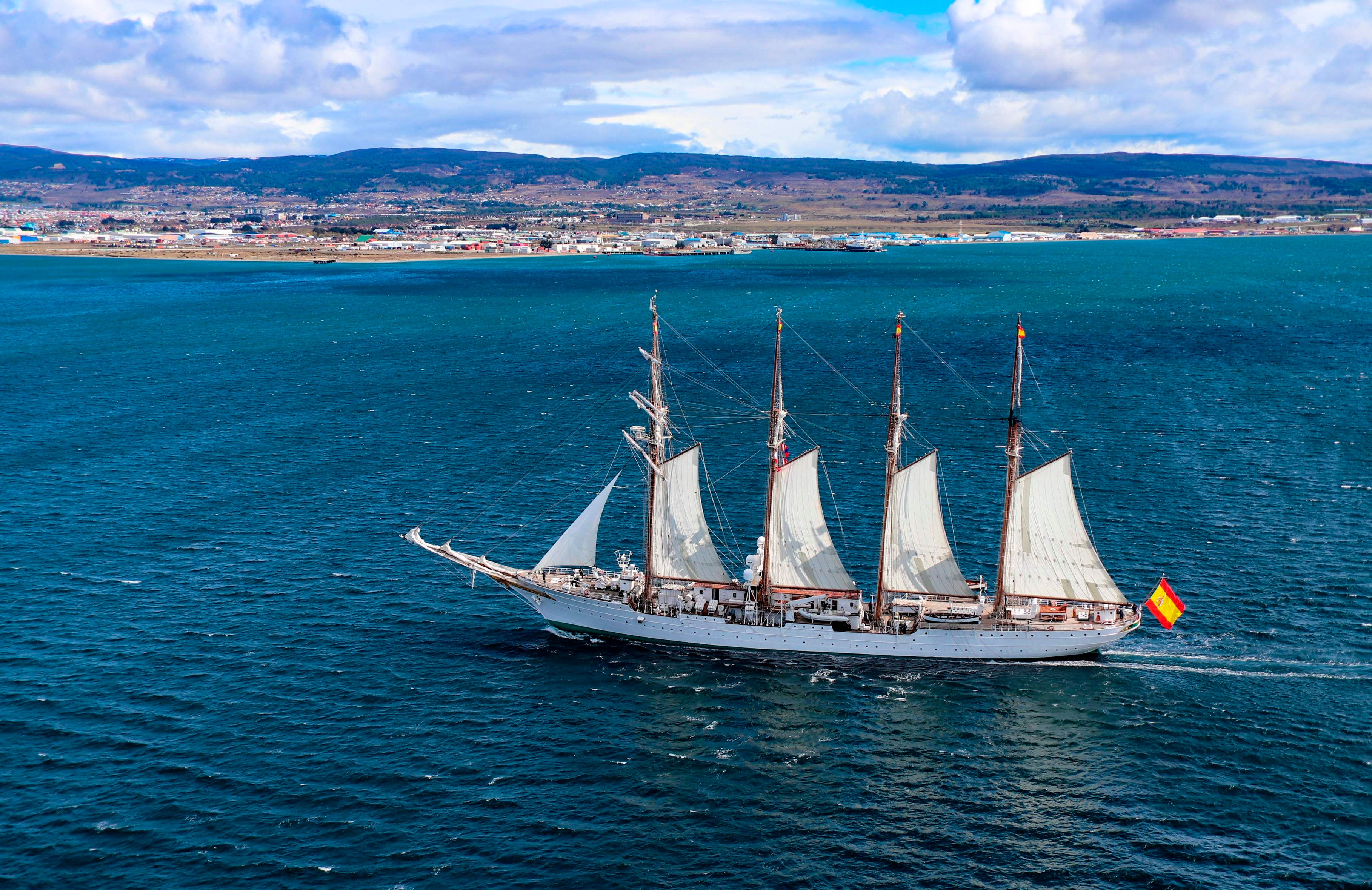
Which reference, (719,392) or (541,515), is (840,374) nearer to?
(719,392)

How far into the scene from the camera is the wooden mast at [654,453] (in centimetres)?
7112

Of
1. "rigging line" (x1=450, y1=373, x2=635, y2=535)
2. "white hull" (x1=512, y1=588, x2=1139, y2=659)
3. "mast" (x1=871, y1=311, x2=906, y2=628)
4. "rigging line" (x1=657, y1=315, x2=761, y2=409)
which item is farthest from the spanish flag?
"rigging line" (x1=657, y1=315, x2=761, y2=409)

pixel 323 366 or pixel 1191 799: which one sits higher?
pixel 323 366

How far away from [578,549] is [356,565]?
2138cm

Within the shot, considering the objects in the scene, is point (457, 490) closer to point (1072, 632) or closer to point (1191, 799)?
point (1072, 632)

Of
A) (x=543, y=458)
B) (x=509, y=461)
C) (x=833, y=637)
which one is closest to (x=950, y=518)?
(x=833, y=637)

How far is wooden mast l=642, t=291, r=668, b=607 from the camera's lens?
71125 millimetres

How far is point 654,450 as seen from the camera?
73500 millimetres

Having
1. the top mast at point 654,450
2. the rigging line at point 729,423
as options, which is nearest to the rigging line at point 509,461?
the rigging line at point 729,423

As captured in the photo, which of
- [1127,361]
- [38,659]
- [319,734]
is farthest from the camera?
[1127,361]

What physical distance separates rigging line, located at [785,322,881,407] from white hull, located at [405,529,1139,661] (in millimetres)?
66460

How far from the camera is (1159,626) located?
238ft

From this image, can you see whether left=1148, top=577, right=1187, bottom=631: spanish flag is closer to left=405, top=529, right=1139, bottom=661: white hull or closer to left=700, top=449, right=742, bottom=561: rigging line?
left=405, top=529, right=1139, bottom=661: white hull

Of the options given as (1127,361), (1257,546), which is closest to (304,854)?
(1257,546)
